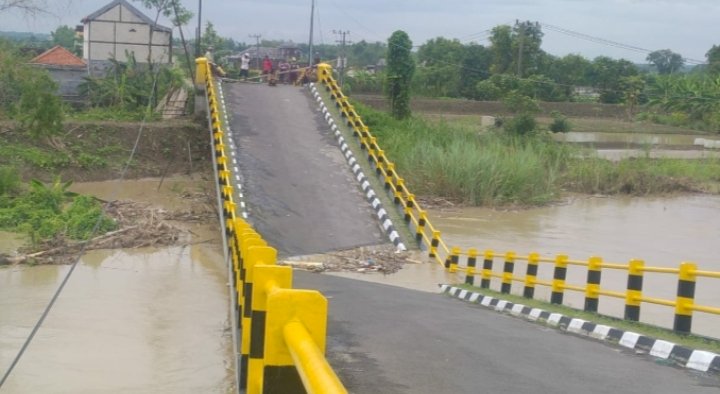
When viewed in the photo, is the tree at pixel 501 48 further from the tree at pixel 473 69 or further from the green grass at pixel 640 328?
the green grass at pixel 640 328

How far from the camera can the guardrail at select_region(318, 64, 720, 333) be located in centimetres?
815

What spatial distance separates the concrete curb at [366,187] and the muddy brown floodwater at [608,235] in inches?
84.6

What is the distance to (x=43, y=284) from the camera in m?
15.3

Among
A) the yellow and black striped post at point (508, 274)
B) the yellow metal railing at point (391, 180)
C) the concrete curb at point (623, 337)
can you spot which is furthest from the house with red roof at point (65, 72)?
the concrete curb at point (623, 337)

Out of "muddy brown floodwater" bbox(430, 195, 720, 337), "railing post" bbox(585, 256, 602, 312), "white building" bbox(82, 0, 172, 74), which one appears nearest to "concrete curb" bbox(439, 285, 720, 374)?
"railing post" bbox(585, 256, 602, 312)

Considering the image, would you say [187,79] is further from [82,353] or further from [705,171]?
[82,353]

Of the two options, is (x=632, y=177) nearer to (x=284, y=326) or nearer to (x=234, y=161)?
(x=234, y=161)

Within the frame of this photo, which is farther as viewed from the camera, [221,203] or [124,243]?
[124,243]

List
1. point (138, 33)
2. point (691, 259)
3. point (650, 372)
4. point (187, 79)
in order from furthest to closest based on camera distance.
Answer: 1. point (138, 33)
2. point (187, 79)
3. point (691, 259)
4. point (650, 372)

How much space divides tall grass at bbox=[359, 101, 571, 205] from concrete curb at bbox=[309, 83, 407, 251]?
611 centimetres

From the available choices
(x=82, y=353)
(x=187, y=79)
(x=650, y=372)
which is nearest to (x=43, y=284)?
(x=82, y=353)

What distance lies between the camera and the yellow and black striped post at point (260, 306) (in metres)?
3.74

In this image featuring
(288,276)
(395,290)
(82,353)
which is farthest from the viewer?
(395,290)

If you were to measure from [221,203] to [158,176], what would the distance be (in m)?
11.7
